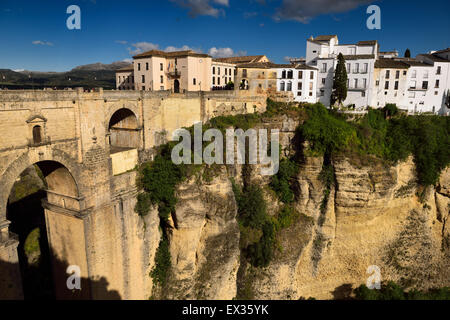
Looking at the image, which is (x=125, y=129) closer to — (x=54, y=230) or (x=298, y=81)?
(x=54, y=230)

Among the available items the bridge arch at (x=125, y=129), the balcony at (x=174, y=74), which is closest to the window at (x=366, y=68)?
the balcony at (x=174, y=74)

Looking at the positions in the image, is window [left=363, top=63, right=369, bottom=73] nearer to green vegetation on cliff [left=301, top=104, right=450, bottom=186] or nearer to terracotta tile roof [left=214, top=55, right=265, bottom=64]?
green vegetation on cliff [left=301, top=104, right=450, bottom=186]

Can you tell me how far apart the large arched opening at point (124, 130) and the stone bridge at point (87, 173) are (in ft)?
0.20

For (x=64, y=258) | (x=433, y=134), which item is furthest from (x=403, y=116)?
(x=64, y=258)

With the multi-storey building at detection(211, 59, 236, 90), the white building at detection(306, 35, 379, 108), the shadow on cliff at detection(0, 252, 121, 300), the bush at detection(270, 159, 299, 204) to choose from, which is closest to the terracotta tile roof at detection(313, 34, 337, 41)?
the white building at detection(306, 35, 379, 108)

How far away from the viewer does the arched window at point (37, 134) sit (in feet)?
44.7

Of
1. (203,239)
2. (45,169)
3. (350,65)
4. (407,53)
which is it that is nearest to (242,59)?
(350,65)

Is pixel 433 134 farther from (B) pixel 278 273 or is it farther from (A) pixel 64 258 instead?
(A) pixel 64 258

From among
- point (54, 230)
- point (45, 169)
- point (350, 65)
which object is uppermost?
point (350, 65)

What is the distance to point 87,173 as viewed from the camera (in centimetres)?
1584

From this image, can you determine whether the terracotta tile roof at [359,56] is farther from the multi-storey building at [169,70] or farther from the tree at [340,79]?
the multi-storey building at [169,70]

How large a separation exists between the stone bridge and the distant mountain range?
276 centimetres

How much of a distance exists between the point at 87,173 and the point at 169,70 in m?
16.3

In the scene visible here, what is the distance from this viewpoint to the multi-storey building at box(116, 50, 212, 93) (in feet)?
93.1
